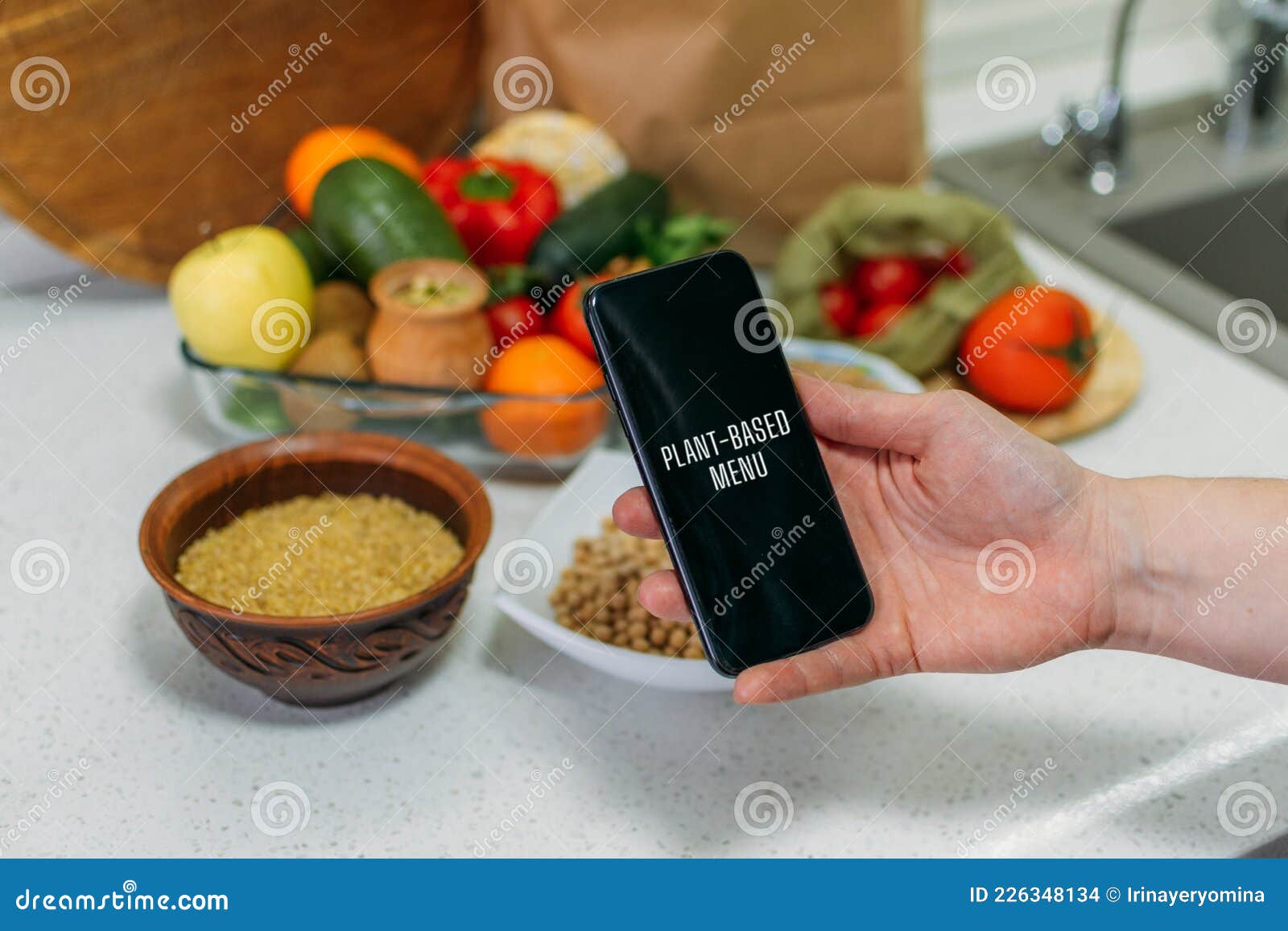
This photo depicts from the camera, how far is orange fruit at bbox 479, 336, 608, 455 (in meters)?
0.84

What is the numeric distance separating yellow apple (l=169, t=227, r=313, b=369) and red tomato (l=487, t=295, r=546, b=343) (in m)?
0.15

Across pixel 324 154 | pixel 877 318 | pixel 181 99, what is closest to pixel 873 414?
pixel 877 318

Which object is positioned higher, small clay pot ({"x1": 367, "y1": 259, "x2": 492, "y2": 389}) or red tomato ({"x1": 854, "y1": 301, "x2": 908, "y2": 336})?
red tomato ({"x1": 854, "y1": 301, "x2": 908, "y2": 336})

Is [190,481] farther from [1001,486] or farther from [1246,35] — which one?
[1246,35]

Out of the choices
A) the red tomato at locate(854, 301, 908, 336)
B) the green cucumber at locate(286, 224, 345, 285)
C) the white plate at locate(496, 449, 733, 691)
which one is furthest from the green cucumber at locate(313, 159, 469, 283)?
the red tomato at locate(854, 301, 908, 336)

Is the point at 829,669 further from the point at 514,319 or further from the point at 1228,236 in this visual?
the point at 1228,236

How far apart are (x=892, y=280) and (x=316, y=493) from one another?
518mm

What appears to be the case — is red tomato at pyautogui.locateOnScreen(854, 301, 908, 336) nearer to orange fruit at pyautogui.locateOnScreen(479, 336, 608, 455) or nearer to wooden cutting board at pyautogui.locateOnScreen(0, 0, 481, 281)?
orange fruit at pyautogui.locateOnScreen(479, 336, 608, 455)

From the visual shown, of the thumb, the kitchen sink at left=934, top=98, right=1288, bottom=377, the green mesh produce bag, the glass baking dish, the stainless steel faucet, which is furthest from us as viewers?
the stainless steel faucet

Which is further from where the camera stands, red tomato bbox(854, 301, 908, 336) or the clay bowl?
red tomato bbox(854, 301, 908, 336)

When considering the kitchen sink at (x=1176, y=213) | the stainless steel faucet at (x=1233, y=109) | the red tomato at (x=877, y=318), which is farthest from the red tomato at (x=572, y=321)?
the stainless steel faucet at (x=1233, y=109)

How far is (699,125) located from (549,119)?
147 millimetres

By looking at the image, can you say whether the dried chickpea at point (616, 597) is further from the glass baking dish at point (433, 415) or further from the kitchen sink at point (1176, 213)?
the kitchen sink at point (1176, 213)

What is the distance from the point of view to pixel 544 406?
831 mm
